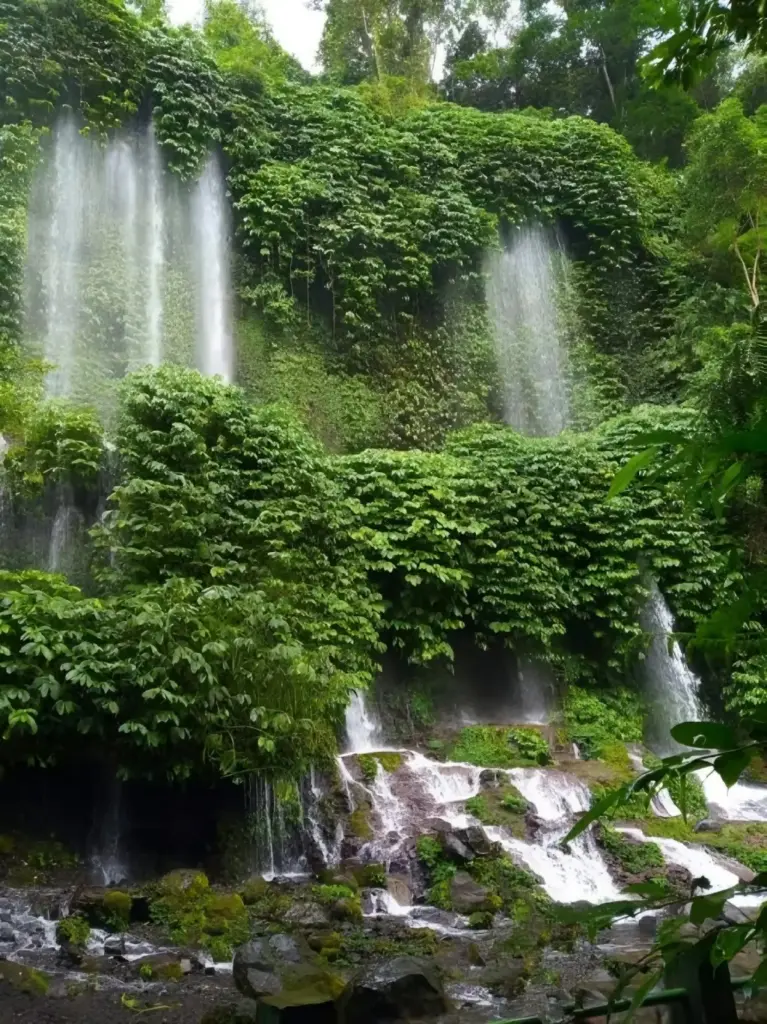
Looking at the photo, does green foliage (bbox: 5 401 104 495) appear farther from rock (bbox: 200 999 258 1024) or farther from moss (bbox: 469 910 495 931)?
rock (bbox: 200 999 258 1024)

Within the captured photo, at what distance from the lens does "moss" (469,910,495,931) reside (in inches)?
252

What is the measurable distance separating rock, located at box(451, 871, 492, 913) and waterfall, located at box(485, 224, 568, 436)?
10.9 m

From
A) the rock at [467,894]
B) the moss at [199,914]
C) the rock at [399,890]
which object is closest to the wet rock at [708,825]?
the rock at [467,894]

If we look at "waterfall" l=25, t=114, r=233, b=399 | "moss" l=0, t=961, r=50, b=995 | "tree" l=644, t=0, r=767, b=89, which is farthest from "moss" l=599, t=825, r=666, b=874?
"waterfall" l=25, t=114, r=233, b=399

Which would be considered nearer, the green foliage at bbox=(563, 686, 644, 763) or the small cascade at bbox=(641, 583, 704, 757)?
the green foliage at bbox=(563, 686, 644, 763)

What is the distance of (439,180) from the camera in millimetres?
17625

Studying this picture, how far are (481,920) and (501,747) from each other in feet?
13.0

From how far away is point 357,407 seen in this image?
15.5 metres

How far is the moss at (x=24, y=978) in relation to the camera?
494cm

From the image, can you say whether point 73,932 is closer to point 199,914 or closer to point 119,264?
point 199,914

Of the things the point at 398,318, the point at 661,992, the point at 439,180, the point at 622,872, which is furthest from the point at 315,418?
Result: the point at 661,992

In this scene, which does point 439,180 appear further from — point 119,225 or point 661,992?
point 661,992

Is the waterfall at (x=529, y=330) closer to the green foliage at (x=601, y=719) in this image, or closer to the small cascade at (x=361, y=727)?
the green foliage at (x=601, y=719)

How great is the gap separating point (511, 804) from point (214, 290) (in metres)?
11.3
